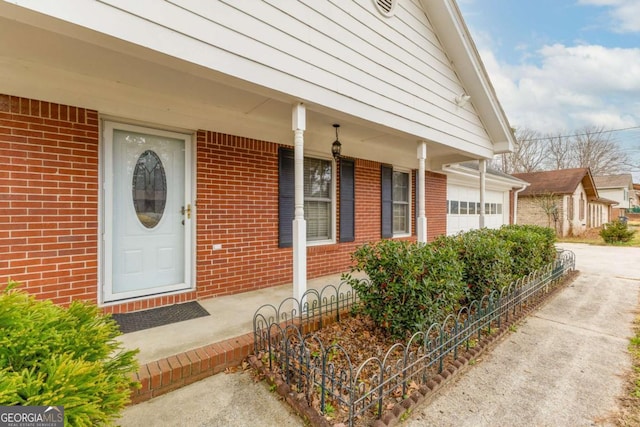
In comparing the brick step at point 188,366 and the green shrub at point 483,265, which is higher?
the green shrub at point 483,265

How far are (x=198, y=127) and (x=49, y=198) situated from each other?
174 centimetres

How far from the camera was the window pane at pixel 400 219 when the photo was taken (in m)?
6.91

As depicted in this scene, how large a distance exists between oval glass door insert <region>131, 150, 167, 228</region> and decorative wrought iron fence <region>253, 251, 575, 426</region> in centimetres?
185

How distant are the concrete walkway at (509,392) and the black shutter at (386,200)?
3.13 meters

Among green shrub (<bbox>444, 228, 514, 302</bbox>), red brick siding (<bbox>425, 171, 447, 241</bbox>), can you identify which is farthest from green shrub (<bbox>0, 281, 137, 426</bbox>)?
red brick siding (<bbox>425, 171, 447, 241</bbox>)

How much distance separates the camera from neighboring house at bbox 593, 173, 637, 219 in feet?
102

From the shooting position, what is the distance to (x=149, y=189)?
145 inches

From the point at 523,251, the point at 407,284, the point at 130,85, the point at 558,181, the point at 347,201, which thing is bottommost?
the point at 407,284

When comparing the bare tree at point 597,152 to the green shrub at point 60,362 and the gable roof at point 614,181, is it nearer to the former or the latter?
the gable roof at point 614,181

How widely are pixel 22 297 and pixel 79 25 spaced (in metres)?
1.72

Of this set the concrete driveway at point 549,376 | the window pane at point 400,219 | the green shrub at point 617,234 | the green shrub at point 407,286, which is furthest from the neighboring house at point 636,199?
the green shrub at point 407,286

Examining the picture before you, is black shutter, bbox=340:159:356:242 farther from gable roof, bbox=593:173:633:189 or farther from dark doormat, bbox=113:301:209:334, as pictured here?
gable roof, bbox=593:173:633:189

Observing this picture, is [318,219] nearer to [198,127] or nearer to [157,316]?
[198,127]

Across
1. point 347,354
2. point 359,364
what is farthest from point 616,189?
point 347,354
